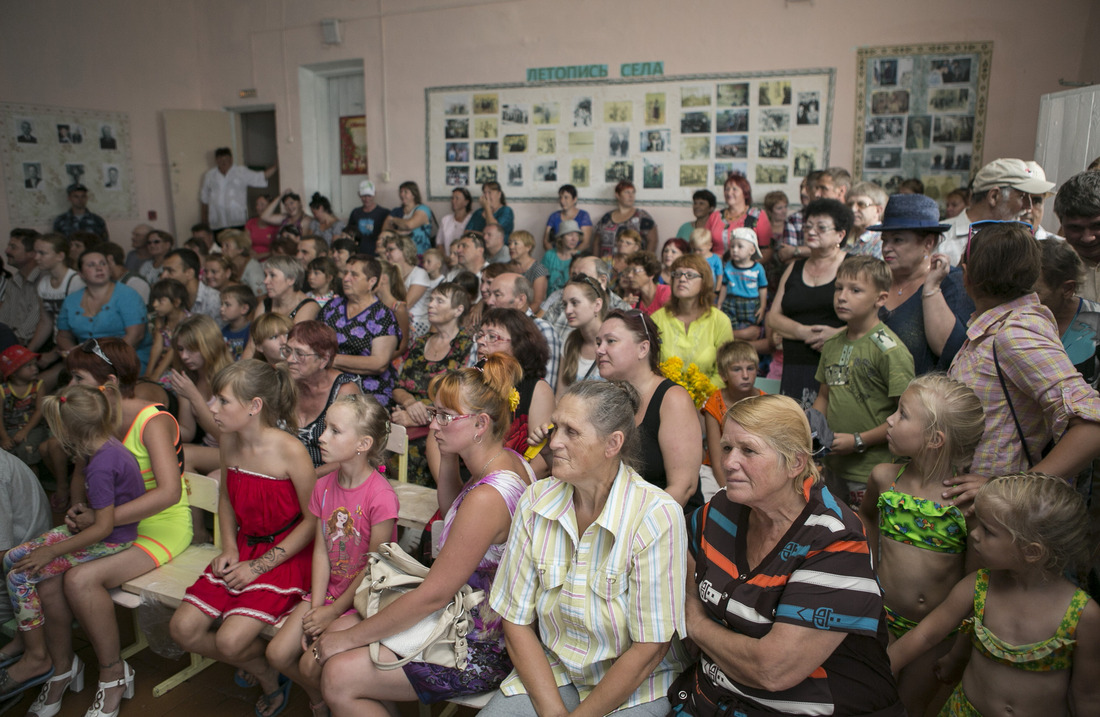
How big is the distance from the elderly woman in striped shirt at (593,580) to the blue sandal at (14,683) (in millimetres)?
1925

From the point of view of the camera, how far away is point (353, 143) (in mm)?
9758

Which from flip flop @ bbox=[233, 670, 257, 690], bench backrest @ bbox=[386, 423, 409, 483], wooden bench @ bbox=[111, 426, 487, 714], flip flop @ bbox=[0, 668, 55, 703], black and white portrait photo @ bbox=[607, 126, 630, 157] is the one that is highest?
black and white portrait photo @ bbox=[607, 126, 630, 157]

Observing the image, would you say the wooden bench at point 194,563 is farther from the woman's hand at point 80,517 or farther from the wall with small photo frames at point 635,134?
the wall with small photo frames at point 635,134

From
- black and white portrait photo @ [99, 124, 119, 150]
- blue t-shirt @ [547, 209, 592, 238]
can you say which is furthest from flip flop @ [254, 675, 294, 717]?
black and white portrait photo @ [99, 124, 119, 150]

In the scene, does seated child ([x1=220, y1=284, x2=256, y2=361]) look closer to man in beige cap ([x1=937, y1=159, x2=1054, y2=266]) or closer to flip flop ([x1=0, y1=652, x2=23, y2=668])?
flip flop ([x1=0, y1=652, x2=23, y2=668])

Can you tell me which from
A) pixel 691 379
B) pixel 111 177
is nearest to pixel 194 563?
pixel 691 379

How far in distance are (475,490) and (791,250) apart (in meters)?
3.80

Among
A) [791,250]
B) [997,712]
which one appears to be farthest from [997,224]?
[791,250]

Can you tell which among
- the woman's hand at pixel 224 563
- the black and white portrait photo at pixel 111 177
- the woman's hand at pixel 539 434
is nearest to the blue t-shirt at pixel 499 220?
the black and white portrait photo at pixel 111 177

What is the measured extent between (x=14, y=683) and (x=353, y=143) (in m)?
8.20

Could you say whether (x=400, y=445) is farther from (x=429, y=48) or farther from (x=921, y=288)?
(x=429, y=48)

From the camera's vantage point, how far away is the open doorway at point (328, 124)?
9.62 metres

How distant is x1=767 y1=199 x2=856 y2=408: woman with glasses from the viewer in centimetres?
336

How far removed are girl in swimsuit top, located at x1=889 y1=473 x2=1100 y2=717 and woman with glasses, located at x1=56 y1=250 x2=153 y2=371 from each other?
5155 millimetres
